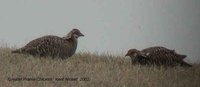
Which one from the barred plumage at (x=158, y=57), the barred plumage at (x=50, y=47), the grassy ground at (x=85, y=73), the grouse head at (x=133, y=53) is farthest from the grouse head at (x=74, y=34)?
the barred plumage at (x=158, y=57)

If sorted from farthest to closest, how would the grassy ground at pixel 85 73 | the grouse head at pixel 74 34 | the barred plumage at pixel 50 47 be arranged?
1. the grouse head at pixel 74 34
2. the barred plumage at pixel 50 47
3. the grassy ground at pixel 85 73

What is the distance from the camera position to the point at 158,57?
1180cm

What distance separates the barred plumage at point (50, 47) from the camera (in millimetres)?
11734

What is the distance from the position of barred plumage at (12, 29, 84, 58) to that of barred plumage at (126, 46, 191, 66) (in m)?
1.14

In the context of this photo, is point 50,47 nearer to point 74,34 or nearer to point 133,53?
point 74,34

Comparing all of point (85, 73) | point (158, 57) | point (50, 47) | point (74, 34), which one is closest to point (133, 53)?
point (158, 57)

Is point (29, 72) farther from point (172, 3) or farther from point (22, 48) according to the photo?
point (172, 3)

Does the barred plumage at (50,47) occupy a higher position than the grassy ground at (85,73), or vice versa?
the barred plumage at (50,47)

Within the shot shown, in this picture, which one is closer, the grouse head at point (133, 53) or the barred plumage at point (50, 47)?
the barred plumage at point (50, 47)

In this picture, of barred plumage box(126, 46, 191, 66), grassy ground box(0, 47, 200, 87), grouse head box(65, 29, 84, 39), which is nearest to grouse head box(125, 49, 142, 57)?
barred plumage box(126, 46, 191, 66)

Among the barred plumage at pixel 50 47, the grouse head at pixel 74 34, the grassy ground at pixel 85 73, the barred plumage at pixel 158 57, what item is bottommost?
the grassy ground at pixel 85 73

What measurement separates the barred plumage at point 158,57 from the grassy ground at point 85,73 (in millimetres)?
198

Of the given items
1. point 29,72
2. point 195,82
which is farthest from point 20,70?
point 195,82

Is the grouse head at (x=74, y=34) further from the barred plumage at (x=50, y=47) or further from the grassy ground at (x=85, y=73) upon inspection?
the grassy ground at (x=85, y=73)
